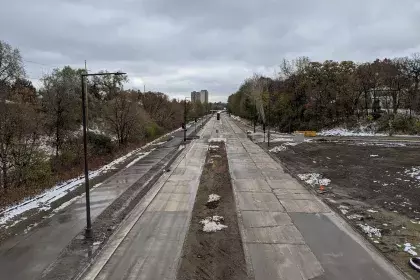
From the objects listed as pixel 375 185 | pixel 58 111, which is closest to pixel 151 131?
pixel 58 111

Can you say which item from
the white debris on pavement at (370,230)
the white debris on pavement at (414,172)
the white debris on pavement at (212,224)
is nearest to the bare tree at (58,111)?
the white debris on pavement at (212,224)

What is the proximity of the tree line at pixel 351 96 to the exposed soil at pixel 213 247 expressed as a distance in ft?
141

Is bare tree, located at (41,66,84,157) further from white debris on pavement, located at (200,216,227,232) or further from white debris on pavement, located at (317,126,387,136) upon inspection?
white debris on pavement, located at (317,126,387,136)

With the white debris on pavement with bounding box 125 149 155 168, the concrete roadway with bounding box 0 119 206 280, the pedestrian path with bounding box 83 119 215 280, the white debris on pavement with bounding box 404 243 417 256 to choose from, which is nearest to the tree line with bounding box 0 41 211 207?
the white debris on pavement with bounding box 125 149 155 168

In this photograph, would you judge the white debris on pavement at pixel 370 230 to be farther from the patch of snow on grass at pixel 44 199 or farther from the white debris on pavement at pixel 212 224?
the patch of snow on grass at pixel 44 199

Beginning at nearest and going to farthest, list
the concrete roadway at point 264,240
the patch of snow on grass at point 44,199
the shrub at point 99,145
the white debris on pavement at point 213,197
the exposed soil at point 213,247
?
1. the exposed soil at point 213,247
2. the concrete roadway at point 264,240
3. the patch of snow on grass at point 44,199
4. the white debris on pavement at point 213,197
5. the shrub at point 99,145

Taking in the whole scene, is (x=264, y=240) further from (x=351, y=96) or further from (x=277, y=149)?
(x=351, y=96)

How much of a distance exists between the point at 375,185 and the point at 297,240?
11731 mm

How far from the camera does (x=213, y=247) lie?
13734mm

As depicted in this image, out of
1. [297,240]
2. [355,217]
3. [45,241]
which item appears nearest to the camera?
[45,241]

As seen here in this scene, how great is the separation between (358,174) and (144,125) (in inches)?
1512

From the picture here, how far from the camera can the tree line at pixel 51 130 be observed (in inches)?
973

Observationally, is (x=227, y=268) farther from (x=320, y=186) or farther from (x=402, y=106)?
(x=402, y=106)

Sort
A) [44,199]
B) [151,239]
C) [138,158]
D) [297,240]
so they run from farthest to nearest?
[138,158]
[44,199]
[297,240]
[151,239]
